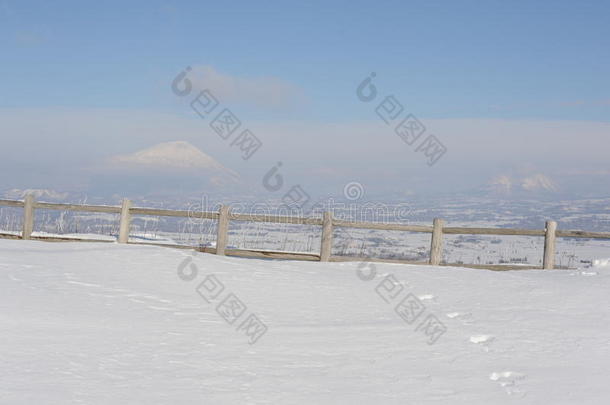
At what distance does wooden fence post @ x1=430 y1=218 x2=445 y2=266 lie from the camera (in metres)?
14.6

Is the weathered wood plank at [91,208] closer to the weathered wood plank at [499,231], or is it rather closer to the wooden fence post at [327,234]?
the wooden fence post at [327,234]

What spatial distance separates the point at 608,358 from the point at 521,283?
16.5ft

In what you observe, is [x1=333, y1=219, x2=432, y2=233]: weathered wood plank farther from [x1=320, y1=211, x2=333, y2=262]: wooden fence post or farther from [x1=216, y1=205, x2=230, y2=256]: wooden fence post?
[x1=216, y1=205, x2=230, y2=256]: wooden fence post

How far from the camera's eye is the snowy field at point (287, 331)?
6660 millimetres

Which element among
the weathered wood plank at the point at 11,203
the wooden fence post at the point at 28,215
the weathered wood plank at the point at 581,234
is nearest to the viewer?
the weathered wood plank at the point at 581,234

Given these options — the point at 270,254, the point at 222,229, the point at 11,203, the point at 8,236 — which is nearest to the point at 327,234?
the point at 270,254

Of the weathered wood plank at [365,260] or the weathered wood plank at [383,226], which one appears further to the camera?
the weathered wood plank at [365,260]

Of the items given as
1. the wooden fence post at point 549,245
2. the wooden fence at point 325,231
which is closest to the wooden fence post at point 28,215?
the wooden fence at point 325,231

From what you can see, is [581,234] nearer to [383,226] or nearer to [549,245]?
[549,245]

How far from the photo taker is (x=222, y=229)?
49.5 ft

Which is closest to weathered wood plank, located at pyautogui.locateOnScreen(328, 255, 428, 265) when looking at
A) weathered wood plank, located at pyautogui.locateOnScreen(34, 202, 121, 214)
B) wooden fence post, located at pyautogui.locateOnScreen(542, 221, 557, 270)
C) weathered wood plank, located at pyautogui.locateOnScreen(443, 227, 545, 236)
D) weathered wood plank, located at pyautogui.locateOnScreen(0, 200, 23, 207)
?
weathered wood plank, located at pyautogui.locateOnScreen(443, 227, 545, 236)

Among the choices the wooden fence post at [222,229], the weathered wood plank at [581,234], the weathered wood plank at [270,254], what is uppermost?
the weathered wood plank at [581,234]

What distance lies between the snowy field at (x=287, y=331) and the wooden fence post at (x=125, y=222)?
951 mm

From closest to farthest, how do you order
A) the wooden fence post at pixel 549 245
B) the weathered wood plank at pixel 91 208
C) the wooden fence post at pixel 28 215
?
the wooden fence post at pixel 549 245 → the weathered wood plank at pixel 91 208 → the wooden fence post at pixel 28 215
